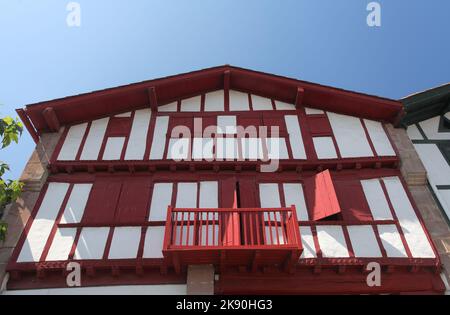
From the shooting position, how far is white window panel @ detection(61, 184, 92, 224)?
10867 millimetres

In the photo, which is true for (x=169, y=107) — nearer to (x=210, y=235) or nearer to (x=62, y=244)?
(x=210, y=235)

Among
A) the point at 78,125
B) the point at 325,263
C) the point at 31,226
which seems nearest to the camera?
the point at 325,263

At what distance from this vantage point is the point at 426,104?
14266mm

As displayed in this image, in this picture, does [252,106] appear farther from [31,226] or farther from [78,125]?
[31,226]

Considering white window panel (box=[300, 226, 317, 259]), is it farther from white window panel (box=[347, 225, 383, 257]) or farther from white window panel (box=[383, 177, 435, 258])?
white window panel (box=[383, 177, 435, 258])

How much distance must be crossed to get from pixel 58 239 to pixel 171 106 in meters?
6.24

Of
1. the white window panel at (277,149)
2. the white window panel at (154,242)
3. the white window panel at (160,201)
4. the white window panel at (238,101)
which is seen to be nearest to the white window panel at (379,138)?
the white window panel at (277,149)

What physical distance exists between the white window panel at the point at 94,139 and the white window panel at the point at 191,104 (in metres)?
2.64

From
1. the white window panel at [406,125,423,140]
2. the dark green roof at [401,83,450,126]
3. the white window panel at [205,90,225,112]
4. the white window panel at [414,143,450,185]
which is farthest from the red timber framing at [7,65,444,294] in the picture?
the white window panel at [414,143,450,185]

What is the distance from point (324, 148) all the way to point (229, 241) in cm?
486
